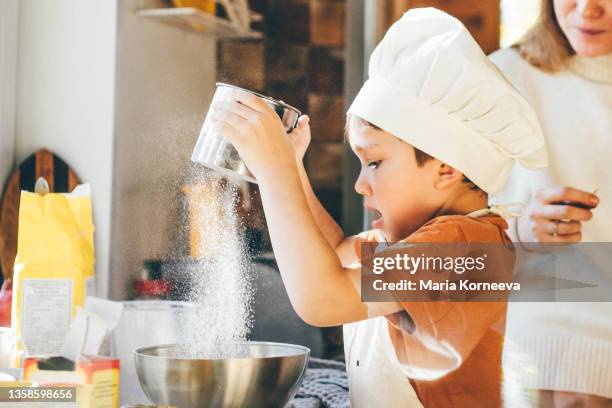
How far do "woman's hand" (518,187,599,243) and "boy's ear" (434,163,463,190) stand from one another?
6.1 inches

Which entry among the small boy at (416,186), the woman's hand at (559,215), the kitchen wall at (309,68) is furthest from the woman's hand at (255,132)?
the kitchen wall at (309,68)

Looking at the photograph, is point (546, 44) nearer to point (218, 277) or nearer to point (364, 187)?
point (364, 187)

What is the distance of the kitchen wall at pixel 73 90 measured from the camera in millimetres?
1211

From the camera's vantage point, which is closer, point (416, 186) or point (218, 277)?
point (416, 186)

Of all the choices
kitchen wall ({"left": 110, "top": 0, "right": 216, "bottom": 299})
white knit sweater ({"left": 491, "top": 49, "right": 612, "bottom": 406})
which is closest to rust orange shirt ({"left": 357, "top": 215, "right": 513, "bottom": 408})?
white knit sweater ({"left": 491, "top": 49, "right": 612, "bottom": 406})

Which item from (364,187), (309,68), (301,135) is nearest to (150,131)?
(309,68)

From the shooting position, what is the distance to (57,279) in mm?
895

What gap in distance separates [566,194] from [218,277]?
0.49m

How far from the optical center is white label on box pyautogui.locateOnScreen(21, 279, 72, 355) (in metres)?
0.89

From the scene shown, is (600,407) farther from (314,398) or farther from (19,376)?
(19,376)

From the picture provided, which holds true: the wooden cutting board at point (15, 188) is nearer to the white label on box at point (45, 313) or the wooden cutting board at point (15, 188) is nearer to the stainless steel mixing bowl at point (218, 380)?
the white label on box at point (45, 313)

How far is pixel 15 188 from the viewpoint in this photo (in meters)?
1.19

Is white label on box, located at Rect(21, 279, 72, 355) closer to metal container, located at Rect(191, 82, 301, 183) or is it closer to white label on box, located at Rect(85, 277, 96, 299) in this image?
white label on box, located at Rect(85, 277, 96, 299)

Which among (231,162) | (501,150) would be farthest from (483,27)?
(231,162)
